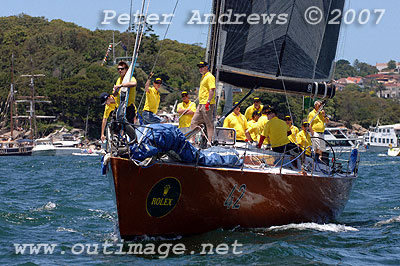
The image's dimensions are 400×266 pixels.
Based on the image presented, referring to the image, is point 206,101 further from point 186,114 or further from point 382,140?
point 382,140

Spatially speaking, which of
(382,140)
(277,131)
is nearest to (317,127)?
(277,131)

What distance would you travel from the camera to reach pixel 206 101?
1043 cm

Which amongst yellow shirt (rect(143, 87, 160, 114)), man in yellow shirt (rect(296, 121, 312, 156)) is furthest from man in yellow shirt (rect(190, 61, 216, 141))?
man in yellow shirt (rect(296, 121, 312, 156))

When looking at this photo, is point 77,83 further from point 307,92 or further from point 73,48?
point 307,92

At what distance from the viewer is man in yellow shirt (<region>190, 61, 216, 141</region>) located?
10.4 meters

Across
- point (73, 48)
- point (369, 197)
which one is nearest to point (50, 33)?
point (73, 48)

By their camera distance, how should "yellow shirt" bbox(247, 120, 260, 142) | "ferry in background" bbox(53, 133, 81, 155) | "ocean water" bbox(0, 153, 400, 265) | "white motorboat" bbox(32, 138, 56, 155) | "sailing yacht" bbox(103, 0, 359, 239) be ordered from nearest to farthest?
"ocean water" bbox(0, 153, 400, 265)
"sailing yacht" bbox(103, 0, 359, 239)
"yellow shirt" bbox(247, 120, 260, 142)
"white motorboat" bbox(32, 138, 56, 155)
"ferry in background" bbox(53, 133, 81, 155)

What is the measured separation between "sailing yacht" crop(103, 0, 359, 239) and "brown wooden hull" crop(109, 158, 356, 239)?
14mm

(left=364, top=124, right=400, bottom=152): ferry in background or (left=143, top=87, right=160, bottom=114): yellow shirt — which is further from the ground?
(left=143, top=87, right=160, bottom=114): yellow shirt

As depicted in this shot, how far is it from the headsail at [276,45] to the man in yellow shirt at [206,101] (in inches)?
33.2

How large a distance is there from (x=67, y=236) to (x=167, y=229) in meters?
1.93

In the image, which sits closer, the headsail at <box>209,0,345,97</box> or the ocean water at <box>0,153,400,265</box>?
the ocean water at <box>0,153,400,265</box>

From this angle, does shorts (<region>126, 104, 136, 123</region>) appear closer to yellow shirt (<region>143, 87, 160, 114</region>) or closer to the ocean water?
the ocean water

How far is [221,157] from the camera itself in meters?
9.52
